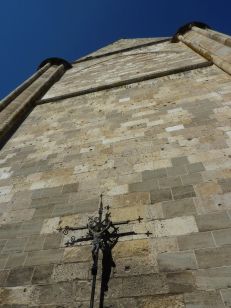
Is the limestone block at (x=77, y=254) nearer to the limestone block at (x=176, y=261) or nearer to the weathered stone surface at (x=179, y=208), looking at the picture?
the limestone block at (x=176, y=261)

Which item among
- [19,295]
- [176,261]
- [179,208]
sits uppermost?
[179,208]

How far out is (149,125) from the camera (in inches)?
286

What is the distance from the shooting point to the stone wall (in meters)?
3.97

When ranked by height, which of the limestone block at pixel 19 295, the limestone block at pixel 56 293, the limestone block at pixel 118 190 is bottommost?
the limestone block at pixel 19 295

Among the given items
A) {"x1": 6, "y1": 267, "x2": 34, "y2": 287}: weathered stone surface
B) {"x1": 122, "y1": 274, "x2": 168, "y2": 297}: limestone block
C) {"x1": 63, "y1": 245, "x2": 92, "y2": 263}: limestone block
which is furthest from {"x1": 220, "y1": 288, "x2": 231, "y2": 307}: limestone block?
{"x1": 6, "y1": 267, "x2": 34, "y2": 287}: weathered stone surface

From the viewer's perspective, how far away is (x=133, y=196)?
17.4 ft

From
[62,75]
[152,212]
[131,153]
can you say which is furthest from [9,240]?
[62,75]

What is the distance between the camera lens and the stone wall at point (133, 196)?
156 inches

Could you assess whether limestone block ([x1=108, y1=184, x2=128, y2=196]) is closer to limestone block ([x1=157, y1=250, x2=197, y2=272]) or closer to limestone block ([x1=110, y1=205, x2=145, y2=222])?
limestone block ([x1=110, y1=205, x2=145, y2=222])

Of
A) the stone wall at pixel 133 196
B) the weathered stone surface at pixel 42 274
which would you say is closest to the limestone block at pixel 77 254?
the stone wall at pixel 133 196

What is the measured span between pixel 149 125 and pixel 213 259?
3798mm

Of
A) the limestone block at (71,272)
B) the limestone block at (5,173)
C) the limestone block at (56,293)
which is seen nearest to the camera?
the limestone block at (56,293)

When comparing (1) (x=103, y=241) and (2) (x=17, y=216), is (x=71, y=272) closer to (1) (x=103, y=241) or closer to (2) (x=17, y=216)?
(1) (x=103, y=241)

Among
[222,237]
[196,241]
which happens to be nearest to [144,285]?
[196,241]
